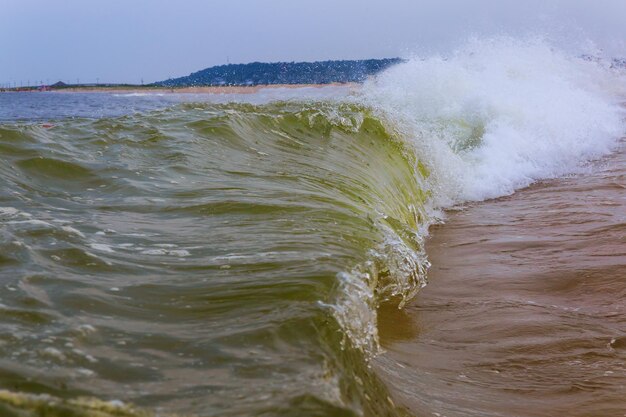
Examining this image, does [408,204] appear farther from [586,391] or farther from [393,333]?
[586,391]

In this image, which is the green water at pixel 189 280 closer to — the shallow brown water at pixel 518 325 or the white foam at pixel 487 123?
the shallow brown water at pixel 518 325

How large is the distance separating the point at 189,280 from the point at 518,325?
5.40ft

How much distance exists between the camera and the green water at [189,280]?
1697 mm

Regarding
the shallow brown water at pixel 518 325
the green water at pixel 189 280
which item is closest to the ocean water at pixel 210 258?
the green water at pixel 189 280

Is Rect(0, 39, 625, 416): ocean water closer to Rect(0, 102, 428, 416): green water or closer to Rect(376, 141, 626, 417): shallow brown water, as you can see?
Rect(0, 102, 428, 416): green water

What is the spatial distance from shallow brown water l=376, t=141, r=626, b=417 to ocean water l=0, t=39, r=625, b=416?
224mm

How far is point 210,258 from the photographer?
2.89 metres

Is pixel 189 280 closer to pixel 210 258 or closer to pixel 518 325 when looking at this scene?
pixel 210 258

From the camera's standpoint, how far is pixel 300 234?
Result: 335 centimetres

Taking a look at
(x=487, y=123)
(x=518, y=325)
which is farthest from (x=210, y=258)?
(x=487, y=123)

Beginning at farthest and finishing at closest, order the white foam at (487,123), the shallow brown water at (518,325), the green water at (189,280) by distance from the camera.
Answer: the white foam at (487,123) → the shallow brown water at (518,325) → the green water at (189,280)

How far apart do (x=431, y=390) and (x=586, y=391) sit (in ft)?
1.96

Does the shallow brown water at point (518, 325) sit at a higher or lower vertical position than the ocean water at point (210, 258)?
lower

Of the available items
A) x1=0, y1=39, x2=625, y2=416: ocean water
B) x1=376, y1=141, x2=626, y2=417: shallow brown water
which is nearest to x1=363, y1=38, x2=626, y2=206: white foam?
x1=0, y1=39, x2=625, y2=416: ocean water
